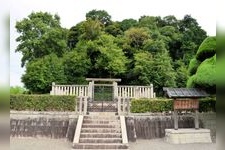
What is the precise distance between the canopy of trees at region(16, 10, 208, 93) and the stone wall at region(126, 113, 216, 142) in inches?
266

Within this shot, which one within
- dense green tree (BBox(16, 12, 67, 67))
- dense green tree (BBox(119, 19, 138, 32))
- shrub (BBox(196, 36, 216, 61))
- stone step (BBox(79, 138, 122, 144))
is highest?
dense green tree (BBox(119, 19, 138, 32))

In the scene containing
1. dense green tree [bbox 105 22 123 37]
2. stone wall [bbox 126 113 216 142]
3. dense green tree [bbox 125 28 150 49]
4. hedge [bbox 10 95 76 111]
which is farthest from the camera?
dense green tree [bbox 105 22 123 37]

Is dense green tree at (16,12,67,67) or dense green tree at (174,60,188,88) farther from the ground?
dense green tree at (16,12,67,67)

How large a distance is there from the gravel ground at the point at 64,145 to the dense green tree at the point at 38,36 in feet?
25.4

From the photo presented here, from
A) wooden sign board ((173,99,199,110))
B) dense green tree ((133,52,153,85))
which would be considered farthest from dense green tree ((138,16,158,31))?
wooden sign board ((173,99,199,110))

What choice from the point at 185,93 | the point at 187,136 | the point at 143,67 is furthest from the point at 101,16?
the point at 187,136

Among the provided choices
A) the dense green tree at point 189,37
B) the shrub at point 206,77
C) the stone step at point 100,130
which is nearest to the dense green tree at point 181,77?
the dense green tree at point 189,37

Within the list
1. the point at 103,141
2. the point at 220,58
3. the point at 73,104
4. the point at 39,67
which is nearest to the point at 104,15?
the point at 39,67

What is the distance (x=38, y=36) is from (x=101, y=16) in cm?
739

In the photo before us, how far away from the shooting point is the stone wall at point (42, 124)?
948cm

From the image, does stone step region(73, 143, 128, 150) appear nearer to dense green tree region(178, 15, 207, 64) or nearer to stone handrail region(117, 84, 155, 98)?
stone handrail region(117, 84, 155, 98)

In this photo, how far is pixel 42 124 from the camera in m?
9.66

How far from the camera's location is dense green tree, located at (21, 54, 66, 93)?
1558 centimetres

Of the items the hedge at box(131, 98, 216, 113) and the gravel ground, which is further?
the hedge at box(131, 98, 216, 113)
